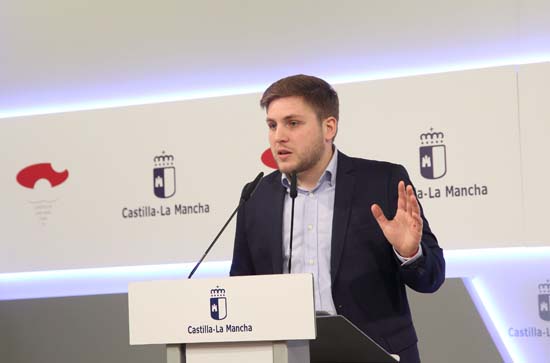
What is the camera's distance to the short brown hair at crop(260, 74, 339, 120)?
2959 millimetres

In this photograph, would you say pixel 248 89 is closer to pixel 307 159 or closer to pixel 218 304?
pixel 307 159

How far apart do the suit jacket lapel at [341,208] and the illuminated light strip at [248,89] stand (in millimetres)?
1651

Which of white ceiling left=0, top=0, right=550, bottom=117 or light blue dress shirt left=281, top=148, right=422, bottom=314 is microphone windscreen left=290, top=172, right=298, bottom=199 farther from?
white ceiling left=0, top=0, right=550, bottom=117

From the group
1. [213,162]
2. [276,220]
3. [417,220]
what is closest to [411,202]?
[417,220]

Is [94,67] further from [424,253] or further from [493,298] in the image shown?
[424,253]

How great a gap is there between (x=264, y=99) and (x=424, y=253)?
82 cm

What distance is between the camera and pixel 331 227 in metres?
2.91

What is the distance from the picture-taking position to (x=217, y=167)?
15.4 ft

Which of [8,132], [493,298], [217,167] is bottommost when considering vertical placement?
[493,298]

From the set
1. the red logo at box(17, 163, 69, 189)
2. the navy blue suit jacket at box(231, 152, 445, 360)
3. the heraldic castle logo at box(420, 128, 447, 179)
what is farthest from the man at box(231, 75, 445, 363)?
the red logo at box(17, 163, 69, 189)

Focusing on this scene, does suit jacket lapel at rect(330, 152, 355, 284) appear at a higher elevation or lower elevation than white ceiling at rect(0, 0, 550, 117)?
lower

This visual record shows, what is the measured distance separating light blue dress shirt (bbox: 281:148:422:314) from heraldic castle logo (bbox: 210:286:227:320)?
2.47 feet

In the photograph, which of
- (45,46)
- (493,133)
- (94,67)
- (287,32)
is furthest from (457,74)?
(45,46)

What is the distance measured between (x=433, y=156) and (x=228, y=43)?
1.43m
